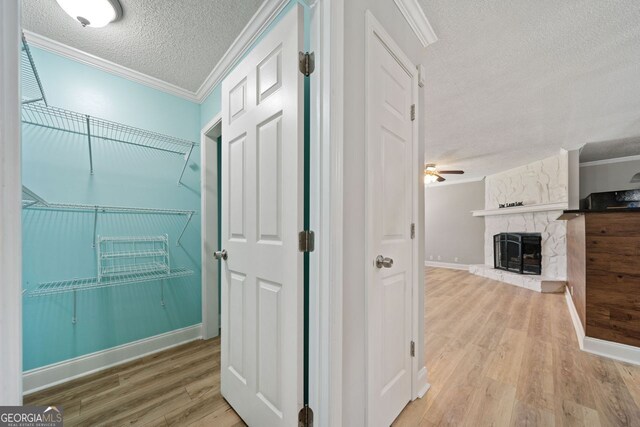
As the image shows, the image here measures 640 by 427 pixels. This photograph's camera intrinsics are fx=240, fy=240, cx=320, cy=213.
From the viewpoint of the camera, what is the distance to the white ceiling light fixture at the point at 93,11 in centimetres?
139

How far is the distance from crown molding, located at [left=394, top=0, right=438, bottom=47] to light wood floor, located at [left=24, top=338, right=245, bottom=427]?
8.73ft

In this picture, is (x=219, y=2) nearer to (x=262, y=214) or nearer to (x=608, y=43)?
(x=262, y=214)

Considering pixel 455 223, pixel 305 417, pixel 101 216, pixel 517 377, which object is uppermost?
pixel 101 216

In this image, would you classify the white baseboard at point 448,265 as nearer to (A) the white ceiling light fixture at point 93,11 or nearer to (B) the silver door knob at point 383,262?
(B) the silver door knob at point 383,262

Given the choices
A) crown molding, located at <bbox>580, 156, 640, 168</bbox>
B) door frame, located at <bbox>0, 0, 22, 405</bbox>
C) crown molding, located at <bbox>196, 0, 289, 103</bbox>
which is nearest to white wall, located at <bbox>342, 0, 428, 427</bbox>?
crown molding, located at <bbox>196, 0, 289, 103</bbox>

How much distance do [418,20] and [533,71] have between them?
1.39 m

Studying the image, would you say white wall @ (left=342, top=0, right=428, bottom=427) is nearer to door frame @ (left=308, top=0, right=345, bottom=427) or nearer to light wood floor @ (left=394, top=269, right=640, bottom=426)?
door frame @ (left=308, top=0, right=345, bottom=427)

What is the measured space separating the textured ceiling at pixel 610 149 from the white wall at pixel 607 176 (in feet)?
0.61

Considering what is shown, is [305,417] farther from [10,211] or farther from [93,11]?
[93,11]

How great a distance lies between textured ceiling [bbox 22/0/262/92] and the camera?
1.50 m

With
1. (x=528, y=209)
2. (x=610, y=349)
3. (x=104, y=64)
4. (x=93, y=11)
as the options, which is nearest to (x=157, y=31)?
(x=93, y=11)

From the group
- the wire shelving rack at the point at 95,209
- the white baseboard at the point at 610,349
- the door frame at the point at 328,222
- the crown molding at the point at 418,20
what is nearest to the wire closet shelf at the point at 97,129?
the wire shelving rack at the point at 95,209

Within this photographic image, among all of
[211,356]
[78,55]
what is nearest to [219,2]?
[78,55]

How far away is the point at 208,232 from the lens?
8.00ft
